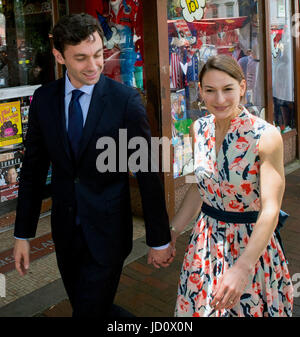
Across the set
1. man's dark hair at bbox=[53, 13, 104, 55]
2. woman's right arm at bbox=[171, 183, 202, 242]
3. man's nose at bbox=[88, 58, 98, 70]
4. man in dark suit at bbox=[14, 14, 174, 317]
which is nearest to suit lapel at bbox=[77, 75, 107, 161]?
man in dark suit at bbox=[14, 14, 174, 317]

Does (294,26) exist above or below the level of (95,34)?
above

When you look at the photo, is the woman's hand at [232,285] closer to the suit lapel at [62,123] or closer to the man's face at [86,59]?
the suit lapel at [62,123]

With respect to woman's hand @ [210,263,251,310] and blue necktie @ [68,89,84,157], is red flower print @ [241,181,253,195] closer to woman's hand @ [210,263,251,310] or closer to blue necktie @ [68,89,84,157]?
woman's hand @ [210,263,251,310]

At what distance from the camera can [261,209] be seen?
6.87ft

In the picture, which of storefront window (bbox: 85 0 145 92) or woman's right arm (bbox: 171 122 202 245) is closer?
woman's right arm (bbox: 171 122 202 245)

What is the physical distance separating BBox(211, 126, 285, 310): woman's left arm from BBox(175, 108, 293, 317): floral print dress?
6 cm

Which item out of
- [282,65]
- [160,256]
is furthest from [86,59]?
[282,65]

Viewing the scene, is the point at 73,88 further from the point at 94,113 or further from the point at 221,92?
the point at 221,92

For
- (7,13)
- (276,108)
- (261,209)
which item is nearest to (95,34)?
(261,209)

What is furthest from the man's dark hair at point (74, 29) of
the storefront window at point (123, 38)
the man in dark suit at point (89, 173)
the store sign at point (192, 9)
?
the store sign at point (192, 9)

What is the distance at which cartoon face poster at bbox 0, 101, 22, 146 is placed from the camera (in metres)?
4.97

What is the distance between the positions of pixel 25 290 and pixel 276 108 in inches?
196

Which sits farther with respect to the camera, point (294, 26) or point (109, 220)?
point (294, 26)
